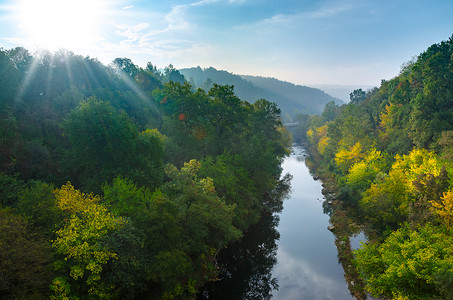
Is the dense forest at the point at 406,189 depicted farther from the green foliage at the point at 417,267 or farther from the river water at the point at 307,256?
the river water at the point at 307,256

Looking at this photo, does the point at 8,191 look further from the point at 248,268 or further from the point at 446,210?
the point at 446,210

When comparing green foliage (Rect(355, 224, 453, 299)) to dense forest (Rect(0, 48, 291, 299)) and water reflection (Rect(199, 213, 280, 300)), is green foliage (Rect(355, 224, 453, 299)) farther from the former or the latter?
dense forest (Rect(0, 48, 291, 299))

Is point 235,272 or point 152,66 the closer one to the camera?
point 235,272

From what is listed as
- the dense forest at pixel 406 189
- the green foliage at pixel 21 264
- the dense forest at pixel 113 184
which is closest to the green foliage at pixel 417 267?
the dense forest at pixel 406 189

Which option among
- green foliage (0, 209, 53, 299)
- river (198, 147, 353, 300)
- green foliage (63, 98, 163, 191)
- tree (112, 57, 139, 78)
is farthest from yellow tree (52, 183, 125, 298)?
tree (112, 57, 139, 78)

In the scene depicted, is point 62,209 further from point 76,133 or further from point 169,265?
point 76,133

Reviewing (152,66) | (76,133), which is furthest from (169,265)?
(152,66)
